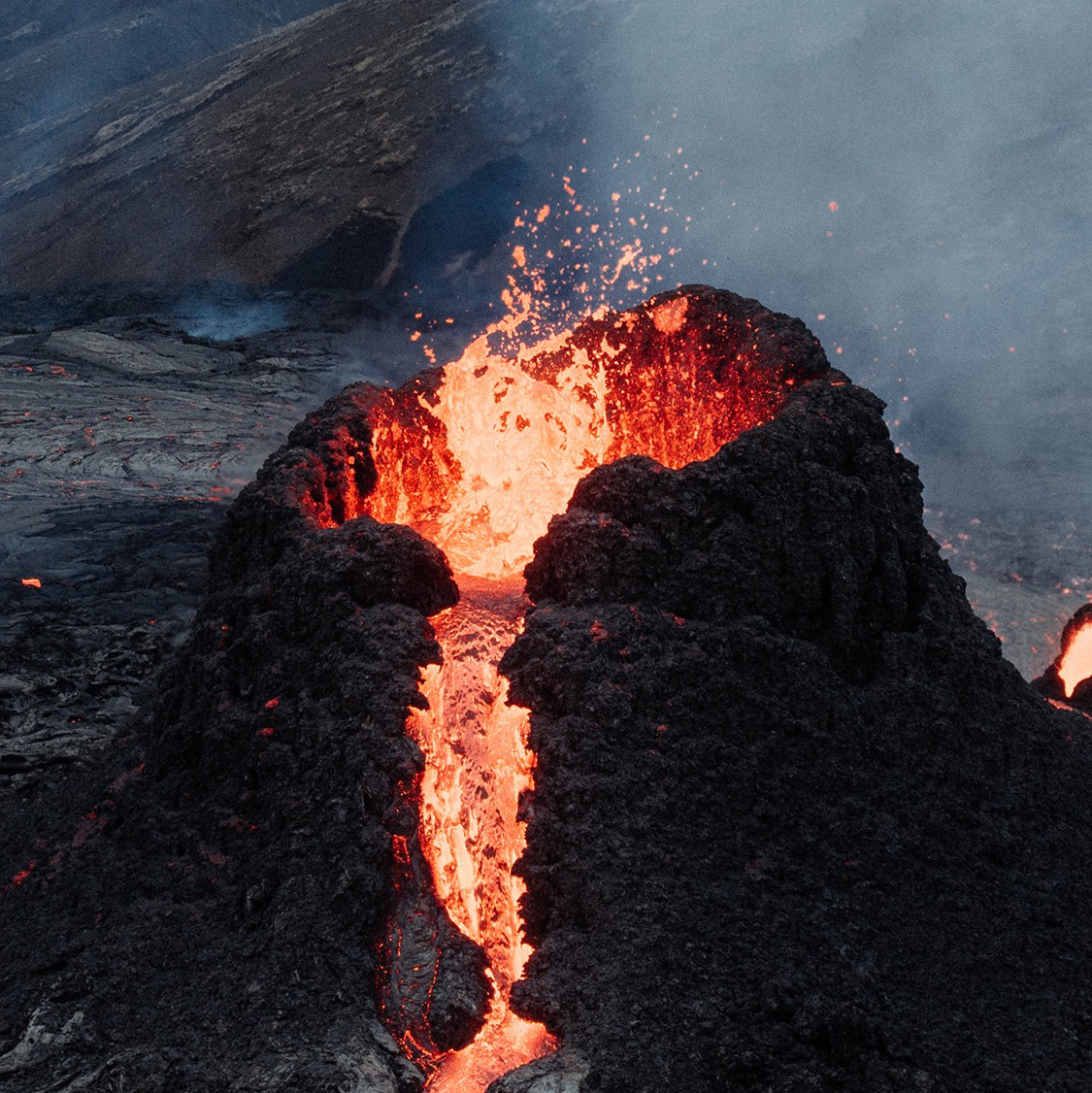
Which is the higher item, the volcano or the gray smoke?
the gray smoke

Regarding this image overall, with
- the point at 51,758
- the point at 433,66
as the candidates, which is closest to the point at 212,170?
the point at 433,66

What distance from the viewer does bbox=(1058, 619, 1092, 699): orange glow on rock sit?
721 centimetres

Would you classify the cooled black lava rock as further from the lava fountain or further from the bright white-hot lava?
the lava fountain

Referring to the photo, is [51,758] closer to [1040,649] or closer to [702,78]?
[1040,649]

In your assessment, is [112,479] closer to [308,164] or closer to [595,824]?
[595,824]

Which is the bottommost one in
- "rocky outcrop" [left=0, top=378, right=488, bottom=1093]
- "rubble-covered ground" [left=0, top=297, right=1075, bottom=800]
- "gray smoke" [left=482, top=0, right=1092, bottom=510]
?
"rocky outcrop" [left=0, top=378, right=488, bottom=1093]

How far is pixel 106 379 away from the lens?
530 inches

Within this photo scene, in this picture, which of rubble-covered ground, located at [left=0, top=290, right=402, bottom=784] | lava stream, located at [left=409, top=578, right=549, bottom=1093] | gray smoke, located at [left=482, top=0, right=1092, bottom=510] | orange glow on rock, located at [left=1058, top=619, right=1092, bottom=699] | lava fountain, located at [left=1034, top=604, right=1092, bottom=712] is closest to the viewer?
lava stream, located at [left=409, top=578, right=549, bottom=1093]

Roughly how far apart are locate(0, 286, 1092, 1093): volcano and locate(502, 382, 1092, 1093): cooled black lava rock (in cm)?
1

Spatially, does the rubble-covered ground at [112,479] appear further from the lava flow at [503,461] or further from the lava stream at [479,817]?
the lava stream at [479,817]

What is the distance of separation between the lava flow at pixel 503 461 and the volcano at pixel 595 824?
27 millimetres

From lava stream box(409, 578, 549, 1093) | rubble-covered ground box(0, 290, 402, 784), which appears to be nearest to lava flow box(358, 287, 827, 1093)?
lava stream box(409, 578, 549, 1093)

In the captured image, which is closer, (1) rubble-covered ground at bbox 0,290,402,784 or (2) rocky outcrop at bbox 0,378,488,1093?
(2) rocky outcrop at bbox 0,378,488,1093

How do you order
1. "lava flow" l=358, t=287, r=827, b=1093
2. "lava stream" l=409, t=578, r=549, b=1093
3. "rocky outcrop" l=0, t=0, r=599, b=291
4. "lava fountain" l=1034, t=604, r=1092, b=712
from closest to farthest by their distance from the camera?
1. "lava stream" l=409, t=578, r=549, b=1093
2. "lava flow" l=358, t=287, r=827, b=1093
3. "lava fountain" l=1034, t=604, r=1092, b=712
4. "rocky outcrop" l=0, t=0, r=599, b=291
